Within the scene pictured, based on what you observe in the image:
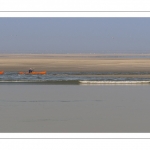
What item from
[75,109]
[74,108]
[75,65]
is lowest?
[75,109]

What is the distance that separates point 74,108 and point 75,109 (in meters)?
0.21

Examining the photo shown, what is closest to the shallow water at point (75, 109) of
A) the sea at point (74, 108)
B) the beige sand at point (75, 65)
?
the sea at point (74, 108)

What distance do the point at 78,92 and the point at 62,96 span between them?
4.29ft

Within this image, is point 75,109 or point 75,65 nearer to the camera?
point 75,109

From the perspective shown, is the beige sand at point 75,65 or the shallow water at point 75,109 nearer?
the shallow water at point 75,109

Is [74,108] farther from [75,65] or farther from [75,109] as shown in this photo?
[75,65]

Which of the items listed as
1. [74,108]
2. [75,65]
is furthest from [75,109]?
[75,65]

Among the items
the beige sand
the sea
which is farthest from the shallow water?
the beige sand

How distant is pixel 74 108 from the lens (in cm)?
1424

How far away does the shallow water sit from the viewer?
11.5m

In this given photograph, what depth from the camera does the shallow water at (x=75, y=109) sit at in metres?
11.5

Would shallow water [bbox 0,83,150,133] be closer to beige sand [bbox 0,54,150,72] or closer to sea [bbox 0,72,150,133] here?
sea [bbox 0,72,150,133]

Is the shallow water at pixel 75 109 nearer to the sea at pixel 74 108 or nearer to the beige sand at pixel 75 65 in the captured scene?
the sea at pixel 74 108

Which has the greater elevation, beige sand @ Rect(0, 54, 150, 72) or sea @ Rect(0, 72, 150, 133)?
beige sand @ Rect(0, 54, 150, 72)
